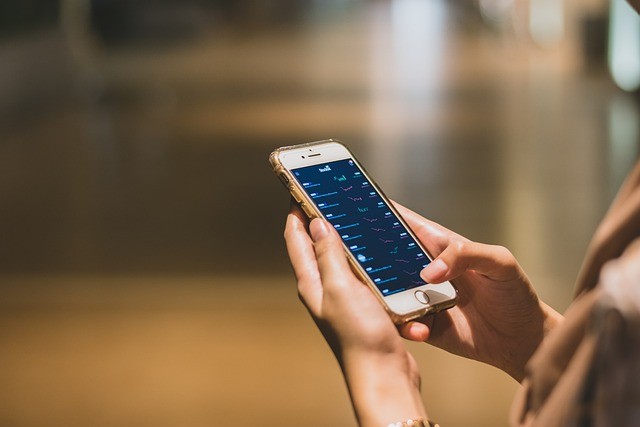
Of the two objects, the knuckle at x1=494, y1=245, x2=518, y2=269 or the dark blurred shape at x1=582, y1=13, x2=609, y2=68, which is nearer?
the knuckle at x1=494, y1=245, x2=518, y2=269

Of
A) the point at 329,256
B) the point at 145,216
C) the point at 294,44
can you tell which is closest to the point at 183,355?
the point at 145,216

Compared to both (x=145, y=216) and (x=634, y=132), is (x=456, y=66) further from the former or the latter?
(x=145, y=216)

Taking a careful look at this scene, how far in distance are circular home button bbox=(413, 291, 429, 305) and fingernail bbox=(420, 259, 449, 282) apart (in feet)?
0.11

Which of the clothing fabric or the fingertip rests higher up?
the clothing fabric

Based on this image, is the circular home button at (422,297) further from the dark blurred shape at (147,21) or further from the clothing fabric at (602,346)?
the dark blurred shape at (147,21)

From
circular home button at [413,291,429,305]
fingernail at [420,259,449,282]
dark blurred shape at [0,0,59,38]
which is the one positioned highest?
fingernail at [420,259,449,282]

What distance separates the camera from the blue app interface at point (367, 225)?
4.33 ft

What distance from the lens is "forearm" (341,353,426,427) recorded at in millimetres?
1069

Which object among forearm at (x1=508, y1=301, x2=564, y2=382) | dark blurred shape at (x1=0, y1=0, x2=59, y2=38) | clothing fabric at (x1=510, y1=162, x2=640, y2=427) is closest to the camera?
clothing fabric at (x1=510, y1=162, x2=640, y2=427)

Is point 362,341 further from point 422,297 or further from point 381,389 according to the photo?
point 422,297

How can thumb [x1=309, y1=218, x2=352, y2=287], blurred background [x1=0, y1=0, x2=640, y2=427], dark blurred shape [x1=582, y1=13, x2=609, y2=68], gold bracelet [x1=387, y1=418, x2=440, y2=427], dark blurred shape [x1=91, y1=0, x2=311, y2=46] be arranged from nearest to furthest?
gold bracelet [x1=387, y1=418, x2=440, y2=427] → thumb [x1=309, y1=218, x2=352, y2=287] → blurred background [x1=0, y1=0, x2=640, y2=427] → dark blurred shape [x1=582, y1=13, x2=609, y2=68] → dark blurred shape [x1=91, y1=0, x2=311, y2=46]

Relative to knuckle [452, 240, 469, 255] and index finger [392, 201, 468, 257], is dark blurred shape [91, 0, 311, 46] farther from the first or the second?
knuckle [452, 240, 469, 255]

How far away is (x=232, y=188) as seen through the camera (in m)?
6.16

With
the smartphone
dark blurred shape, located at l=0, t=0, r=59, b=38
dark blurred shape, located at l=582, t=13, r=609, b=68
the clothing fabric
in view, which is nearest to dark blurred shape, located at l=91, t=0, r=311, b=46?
dark blurred shape, located at l=0, t=0, r=59, b=38
